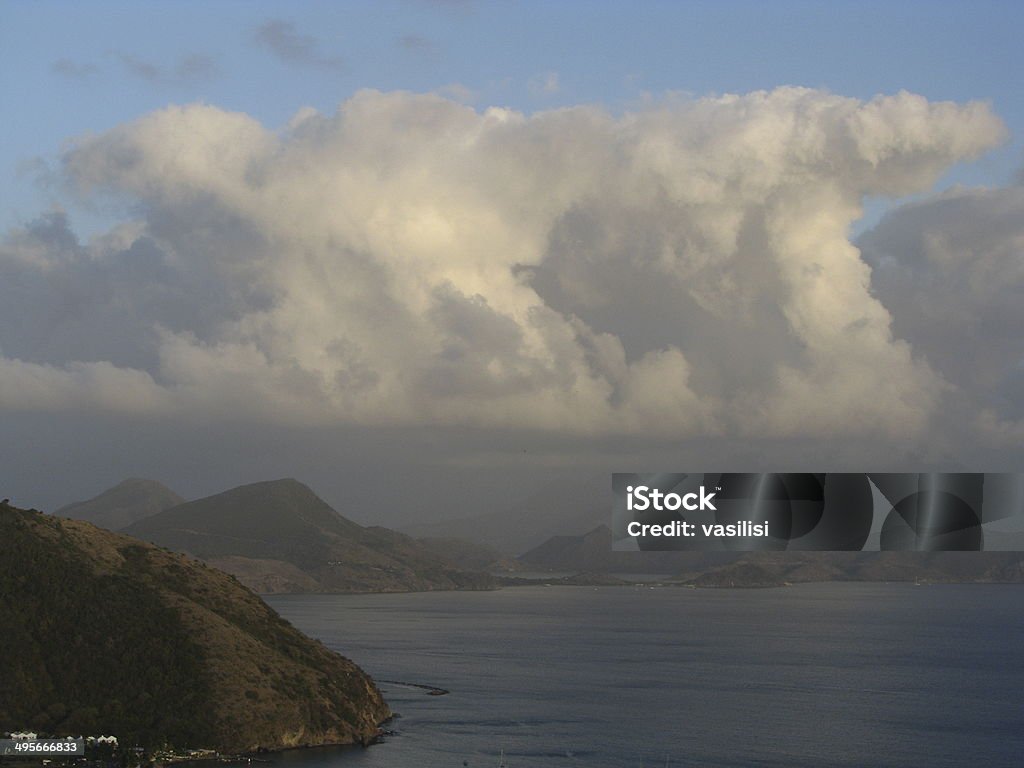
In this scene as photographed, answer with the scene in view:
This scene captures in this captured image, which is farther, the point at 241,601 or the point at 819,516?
the point at 241,601

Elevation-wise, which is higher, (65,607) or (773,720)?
(65,607)

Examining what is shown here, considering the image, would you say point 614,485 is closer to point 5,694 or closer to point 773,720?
point 5,694

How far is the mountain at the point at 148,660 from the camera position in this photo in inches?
5389

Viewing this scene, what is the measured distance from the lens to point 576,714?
7229 inches

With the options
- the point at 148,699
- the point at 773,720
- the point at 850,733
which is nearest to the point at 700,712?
the point at 773,720

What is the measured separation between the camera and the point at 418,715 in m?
176

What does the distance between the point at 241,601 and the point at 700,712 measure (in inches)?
2845

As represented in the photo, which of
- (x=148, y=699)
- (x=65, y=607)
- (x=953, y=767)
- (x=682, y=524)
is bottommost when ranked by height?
(x=953, y=767)

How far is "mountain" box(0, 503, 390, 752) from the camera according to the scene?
449 ft

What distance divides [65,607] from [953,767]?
112355mm

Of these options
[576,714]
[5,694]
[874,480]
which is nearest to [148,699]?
[5,694]

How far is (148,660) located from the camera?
5748 inches

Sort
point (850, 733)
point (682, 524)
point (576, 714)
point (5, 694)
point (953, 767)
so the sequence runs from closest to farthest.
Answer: point (682, 524) < point (5, 694) < point (953, 767) < point (850, 733) < point (576, 714)

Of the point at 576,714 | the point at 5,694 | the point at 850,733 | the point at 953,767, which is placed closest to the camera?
the point at 5,694
